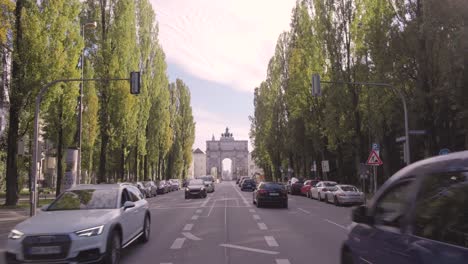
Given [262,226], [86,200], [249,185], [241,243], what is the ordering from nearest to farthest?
[86,200] < [241,243] < [262,226] < [249,185]

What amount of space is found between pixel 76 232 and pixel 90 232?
0.23m

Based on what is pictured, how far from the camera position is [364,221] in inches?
188

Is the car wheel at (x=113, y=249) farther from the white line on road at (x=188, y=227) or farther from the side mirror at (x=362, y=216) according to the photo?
the white line on road at (x=188, y=227)

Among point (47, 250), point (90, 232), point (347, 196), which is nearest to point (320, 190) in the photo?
point (347, 196)

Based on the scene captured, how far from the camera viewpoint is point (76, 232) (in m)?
7.30

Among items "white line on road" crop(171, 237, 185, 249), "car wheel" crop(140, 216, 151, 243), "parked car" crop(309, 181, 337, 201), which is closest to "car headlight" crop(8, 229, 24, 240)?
"white line on road" crop(171, 237, 185, 249)

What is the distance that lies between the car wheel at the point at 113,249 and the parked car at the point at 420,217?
14.6ft

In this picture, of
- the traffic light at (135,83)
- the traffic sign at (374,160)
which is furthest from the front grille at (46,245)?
the traffic sign at (374,160)

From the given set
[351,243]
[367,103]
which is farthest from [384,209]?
[367,103]

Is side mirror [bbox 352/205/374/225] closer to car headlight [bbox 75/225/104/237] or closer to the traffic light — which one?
car headlight [bbox 75/225/104/237]

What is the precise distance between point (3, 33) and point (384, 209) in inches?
899

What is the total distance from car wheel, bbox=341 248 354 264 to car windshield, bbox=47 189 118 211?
5.04 metres

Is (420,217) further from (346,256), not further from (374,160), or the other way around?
(374,160)

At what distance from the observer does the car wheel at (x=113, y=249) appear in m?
7.68
